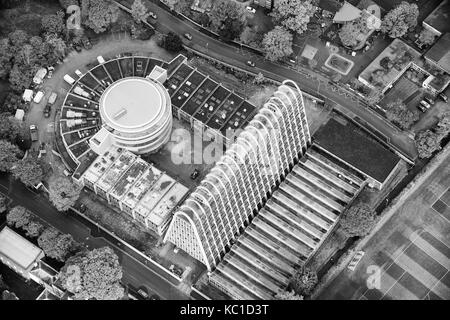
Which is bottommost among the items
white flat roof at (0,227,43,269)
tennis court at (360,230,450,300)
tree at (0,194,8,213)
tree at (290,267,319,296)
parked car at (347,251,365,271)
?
white flat roof at (0,227,43,269)

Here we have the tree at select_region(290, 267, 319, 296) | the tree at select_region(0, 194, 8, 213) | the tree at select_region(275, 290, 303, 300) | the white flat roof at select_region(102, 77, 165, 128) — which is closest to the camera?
the tree at select_region(275, 290, 303, 300)

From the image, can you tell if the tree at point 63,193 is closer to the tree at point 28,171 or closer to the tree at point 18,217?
the tree at point 28,171

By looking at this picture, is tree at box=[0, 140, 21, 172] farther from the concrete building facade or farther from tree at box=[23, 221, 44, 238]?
the concrete building facade

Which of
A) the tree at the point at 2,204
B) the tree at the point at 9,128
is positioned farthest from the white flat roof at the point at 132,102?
the tree at the point at 2,204

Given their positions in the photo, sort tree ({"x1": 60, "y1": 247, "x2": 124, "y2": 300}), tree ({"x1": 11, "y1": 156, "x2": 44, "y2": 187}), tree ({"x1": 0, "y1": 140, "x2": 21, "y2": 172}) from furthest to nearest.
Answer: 1. tree ({"x1": 0, "y1": 140, "x2": 21, "y2": 172})
2. tree ({"x1": 11, "y1": 156, "x2": 44, "y2": 187})
3. tree ({"x1": 60, "y1": 247, "x2": 124, "y2": 300})

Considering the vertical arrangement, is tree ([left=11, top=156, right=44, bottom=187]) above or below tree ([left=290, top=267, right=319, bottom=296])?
below

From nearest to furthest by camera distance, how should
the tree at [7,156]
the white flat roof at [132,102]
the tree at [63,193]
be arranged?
the tree at [63,193], the white flat roof at [132,102], the tree at [7,156]

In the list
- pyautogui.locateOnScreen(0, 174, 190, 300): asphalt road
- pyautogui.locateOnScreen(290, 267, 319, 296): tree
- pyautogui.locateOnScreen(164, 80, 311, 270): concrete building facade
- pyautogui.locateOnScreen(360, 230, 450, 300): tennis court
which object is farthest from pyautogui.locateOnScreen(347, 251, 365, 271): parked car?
pyautogui.locateOnScreen(0, 174, 190, 300): asphalt road
